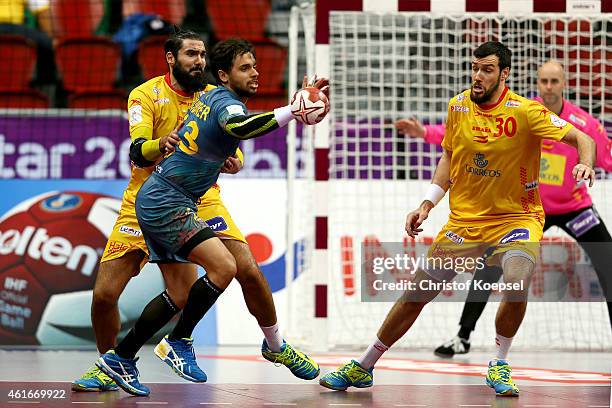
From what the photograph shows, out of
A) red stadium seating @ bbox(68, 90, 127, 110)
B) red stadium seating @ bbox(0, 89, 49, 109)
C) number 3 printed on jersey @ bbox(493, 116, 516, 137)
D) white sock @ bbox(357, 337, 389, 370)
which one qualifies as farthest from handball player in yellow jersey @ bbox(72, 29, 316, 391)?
red stadium seating @ bbox(0, 89, 49, 109)

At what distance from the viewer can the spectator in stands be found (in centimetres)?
A: 1298

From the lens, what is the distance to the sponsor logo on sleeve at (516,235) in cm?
642

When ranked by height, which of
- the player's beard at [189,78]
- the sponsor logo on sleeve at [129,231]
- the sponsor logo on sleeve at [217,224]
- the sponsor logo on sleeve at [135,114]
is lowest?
the sponsor logo on sleeve at [129,231]

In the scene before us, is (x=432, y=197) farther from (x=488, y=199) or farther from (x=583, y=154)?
(x=583, y=154)

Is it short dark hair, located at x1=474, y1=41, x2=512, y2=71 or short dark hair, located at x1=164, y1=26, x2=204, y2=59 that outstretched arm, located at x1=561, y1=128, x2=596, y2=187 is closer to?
short dark hair, located at x1=474, y1=41, x2=512, y2=71

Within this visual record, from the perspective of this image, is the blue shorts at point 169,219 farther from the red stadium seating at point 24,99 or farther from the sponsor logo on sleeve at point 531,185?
the red stadium seating at point 24,99

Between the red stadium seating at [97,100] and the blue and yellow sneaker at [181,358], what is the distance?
6.30 meters

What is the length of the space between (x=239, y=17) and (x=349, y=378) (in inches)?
315

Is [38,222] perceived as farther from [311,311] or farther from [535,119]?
[535,119]

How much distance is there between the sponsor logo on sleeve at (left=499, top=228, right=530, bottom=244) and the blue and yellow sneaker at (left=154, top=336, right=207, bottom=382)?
6.40ft

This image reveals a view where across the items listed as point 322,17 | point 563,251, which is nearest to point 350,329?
point 563,251

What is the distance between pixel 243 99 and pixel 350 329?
14.1 feet

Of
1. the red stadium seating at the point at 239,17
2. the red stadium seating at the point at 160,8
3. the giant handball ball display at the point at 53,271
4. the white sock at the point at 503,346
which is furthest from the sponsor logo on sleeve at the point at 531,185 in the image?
the red stadium seating at the point at 160,8

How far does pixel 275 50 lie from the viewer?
13.0 m
